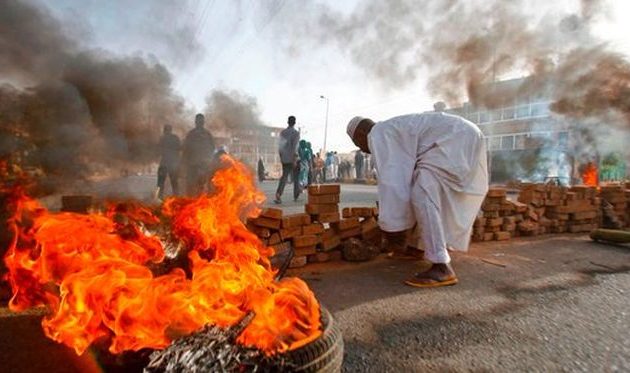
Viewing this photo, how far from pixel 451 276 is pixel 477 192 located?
1013 mm

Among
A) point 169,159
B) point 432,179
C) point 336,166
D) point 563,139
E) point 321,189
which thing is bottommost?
point 321,189

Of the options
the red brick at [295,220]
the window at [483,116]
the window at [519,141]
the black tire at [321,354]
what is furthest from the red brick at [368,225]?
the window at [519,141]

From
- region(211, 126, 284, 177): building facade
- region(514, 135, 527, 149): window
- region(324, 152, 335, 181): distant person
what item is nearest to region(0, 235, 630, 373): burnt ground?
region(211, 126, 284, 177): building facade

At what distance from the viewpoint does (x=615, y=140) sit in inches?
705

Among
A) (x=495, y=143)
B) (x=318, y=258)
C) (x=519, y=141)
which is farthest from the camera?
(x=495, y=143)

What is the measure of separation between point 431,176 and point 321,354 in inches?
105

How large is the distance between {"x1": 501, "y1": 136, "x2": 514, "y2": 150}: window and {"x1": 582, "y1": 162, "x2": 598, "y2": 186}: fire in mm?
10581

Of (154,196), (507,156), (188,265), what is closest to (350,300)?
(188,265)

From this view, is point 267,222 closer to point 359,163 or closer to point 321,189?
point 321,189

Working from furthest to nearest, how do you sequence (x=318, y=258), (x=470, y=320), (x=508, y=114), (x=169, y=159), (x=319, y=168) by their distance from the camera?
1. (x=508, y=114)
2. (x=319, y=168)
3. (x=169, y=159)
4. (x=318, y=258)
5. (x=470, y=320)

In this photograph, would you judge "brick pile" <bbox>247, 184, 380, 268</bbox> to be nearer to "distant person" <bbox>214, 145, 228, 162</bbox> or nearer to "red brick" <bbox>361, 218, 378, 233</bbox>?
"red brick" <bbox>361, 218, 378, 233</bbox>

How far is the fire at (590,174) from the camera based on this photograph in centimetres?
1634

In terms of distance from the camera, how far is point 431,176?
406 cm

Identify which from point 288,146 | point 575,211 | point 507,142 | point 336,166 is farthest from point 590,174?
point 336,166
